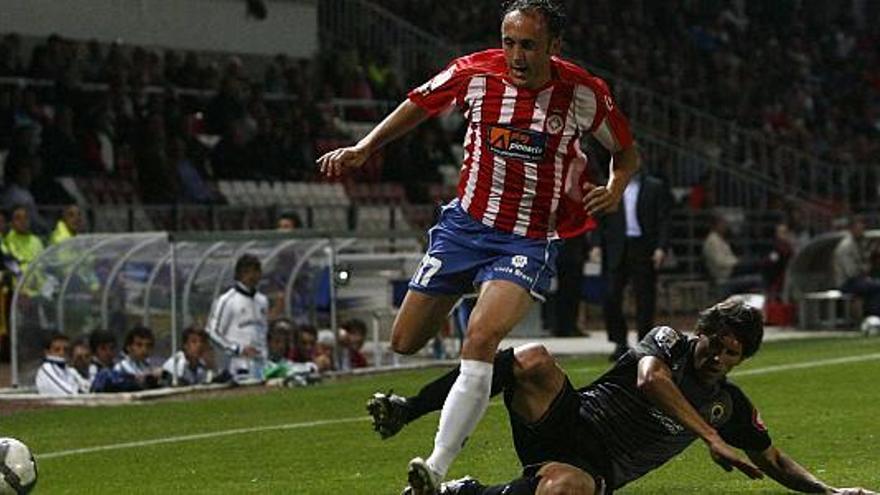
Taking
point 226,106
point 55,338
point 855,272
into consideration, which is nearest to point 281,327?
point 55,338

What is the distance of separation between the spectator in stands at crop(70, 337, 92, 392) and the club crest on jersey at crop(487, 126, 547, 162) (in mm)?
9951

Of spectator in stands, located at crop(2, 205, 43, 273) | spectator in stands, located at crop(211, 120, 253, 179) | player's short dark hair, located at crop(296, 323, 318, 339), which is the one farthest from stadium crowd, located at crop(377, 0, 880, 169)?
player's short dark hair, located at crop(296, 323, 318, 339)

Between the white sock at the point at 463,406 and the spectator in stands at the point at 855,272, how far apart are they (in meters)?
20.7

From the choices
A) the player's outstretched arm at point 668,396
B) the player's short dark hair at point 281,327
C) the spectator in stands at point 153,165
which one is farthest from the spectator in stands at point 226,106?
the player's outstretched arm at point 668,396

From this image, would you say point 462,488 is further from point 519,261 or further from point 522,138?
point 522,138

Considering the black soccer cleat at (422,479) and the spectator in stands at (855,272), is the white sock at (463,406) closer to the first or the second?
the black soccer cleat at (422,479)

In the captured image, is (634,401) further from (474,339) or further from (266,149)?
(266,149)

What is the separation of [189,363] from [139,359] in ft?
1.70

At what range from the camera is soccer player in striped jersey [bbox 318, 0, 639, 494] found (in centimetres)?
1074

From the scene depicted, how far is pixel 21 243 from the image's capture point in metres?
23.6

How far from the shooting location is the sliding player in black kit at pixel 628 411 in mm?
9633

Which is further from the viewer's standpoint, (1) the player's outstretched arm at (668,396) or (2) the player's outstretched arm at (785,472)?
(2) the player's outstretched arm at (785,472)

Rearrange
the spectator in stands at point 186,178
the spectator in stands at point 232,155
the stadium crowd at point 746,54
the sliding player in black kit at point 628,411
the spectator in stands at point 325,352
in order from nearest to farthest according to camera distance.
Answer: the sliding player in black kit at point 628,411 < the spectator in stands at point 325,352 < the spectator in stands at point 186,178 < the spectator in stands at point 232,155 < the stadium crowd at point 746,54

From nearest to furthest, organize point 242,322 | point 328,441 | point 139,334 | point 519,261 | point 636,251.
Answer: point 519,261 → point 328,441 → point 139,334 → point 242,322 → point 636,251
